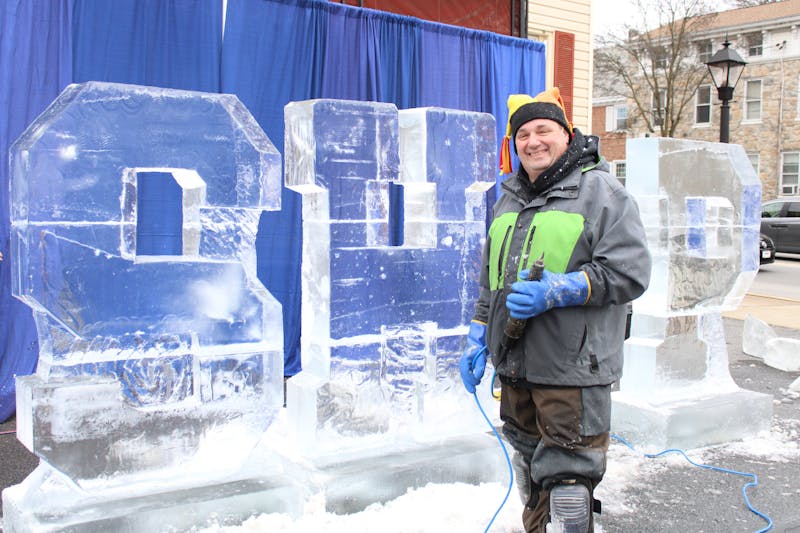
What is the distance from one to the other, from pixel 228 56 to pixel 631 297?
3919mm

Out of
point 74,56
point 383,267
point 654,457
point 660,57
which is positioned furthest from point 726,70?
point 660,57

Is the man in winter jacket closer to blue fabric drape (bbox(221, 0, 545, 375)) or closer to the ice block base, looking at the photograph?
the ice block base

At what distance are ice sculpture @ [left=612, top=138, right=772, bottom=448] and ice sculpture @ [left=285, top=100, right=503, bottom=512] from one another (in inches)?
48.9

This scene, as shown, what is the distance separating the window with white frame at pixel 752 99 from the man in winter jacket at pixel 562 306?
28.9 m

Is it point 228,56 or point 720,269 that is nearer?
point 720,269

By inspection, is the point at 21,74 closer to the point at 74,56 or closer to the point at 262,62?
the point at 74,56

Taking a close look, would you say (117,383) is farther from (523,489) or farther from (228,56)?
(228,56)

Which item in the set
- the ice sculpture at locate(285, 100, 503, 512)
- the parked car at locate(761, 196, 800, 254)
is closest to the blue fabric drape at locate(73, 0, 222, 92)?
the ice sculpture at locate(285, 100, 503, 512)

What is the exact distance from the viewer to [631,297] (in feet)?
9.25

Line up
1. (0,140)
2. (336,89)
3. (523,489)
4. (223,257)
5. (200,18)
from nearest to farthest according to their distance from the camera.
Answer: (523,489) < (223,257) < (0,140) < (200,18) < (336,89)

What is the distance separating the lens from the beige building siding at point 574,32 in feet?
29.6

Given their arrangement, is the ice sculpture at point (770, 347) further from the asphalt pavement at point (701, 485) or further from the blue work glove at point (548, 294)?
the blue work glove at point (548, 294)

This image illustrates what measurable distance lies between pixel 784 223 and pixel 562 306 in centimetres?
1860

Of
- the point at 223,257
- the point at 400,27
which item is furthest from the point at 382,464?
the point at 400,27
